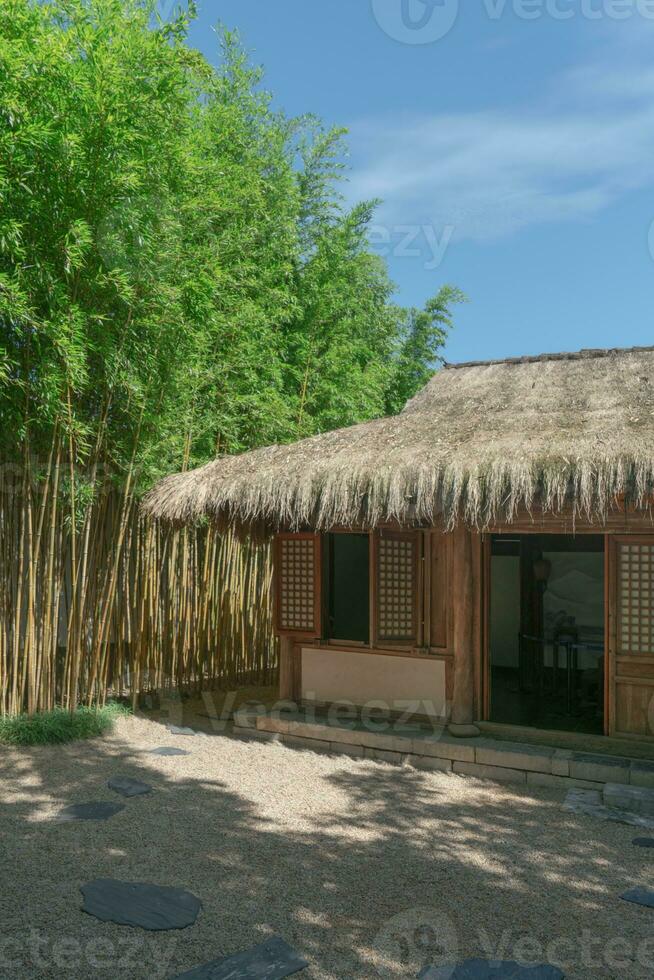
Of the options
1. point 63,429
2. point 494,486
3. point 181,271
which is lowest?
point 494,486

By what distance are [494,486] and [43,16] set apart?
4427mm

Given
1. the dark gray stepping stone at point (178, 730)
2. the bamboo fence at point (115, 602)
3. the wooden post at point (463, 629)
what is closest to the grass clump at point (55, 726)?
the bamboo fence at point (115, 602)

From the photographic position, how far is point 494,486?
482 cm

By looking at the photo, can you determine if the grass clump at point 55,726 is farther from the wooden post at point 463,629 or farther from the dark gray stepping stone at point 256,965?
the dark gray stepping stone at point 256,965

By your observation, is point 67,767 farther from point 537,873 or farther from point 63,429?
point 537,873

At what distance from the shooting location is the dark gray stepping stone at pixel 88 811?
418 cm

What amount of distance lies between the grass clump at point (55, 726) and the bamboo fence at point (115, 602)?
14cm

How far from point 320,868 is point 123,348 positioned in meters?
3.83

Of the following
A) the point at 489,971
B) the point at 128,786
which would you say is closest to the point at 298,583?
the point at 128,786

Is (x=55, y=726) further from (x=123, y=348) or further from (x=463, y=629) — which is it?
→ (x=463, y=629)

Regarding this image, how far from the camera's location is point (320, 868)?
3.52 metres

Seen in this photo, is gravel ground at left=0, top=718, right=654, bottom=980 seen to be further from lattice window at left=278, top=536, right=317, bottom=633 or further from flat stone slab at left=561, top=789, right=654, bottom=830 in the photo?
lattice window at left=278, top=536, right=317, bottom=633

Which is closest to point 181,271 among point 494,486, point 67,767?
point 494,486

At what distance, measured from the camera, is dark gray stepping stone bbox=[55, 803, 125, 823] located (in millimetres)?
4184
